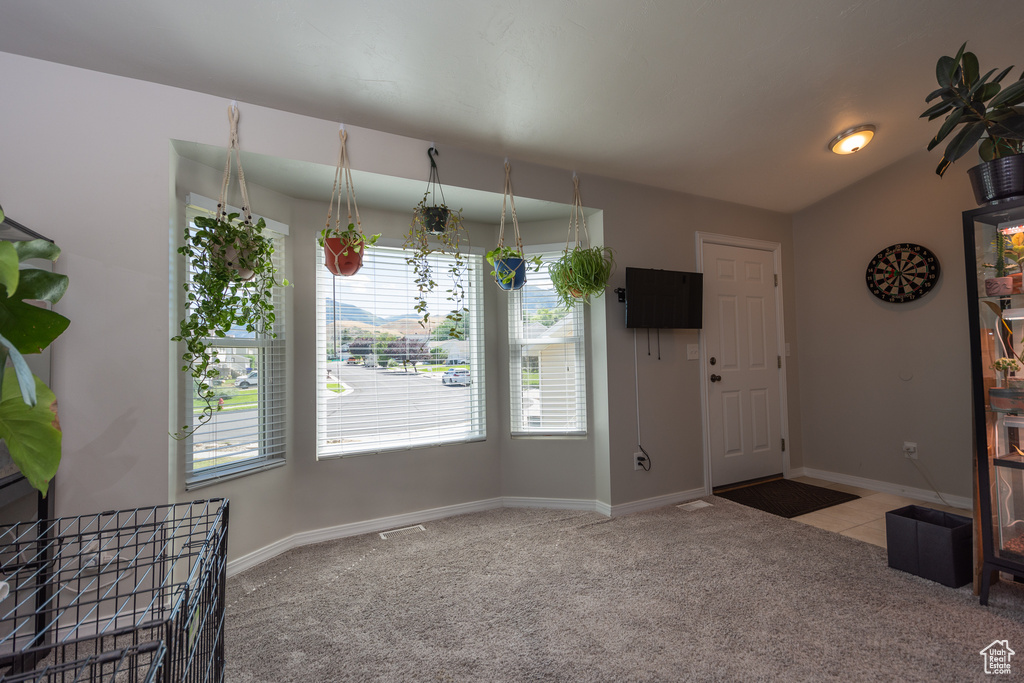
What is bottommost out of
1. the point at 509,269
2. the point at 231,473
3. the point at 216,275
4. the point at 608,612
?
the point at 608,612

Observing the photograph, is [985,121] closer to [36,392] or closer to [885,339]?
[885,339]

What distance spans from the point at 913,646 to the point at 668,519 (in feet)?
4.90

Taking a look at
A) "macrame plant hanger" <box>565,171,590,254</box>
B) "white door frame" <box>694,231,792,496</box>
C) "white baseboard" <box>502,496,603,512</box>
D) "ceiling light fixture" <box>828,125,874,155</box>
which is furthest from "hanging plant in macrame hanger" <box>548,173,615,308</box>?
"ceiling light fixture" <box>828,125,874,155</box>

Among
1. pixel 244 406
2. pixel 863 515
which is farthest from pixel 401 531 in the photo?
pixel 863 515

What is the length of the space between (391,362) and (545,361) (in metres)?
1.10

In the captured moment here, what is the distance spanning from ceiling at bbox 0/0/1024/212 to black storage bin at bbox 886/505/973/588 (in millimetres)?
2350

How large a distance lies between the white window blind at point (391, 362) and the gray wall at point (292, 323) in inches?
3.9

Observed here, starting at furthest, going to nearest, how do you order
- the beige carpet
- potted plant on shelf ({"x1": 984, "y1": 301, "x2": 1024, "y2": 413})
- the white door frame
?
the white door frame
potted plant on shelf ({"x1": 984, "y1": 301, "x2": 1024, "y2": 413})
the beige carpet

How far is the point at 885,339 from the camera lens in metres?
3.87

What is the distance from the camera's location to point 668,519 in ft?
10.9

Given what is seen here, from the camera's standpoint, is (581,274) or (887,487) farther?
(887,487)

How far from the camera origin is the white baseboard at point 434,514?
9.30 ft

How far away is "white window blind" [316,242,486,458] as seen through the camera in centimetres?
317

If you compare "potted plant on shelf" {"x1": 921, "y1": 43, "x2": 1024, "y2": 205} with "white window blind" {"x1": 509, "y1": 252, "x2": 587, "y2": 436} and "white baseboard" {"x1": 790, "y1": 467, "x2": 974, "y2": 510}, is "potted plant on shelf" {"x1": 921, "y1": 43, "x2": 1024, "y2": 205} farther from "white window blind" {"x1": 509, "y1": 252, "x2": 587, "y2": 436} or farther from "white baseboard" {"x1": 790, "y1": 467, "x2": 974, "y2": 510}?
"white baseboard" {"x1": 790, "y1": 467, "x2": 974, "y2": 510}
